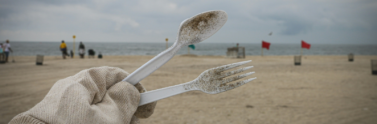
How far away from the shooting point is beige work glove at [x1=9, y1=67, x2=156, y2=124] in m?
0.69

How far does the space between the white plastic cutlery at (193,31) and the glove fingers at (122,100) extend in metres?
0.05

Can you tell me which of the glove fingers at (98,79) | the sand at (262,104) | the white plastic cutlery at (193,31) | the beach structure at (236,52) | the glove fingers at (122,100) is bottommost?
the sand at (262,104)

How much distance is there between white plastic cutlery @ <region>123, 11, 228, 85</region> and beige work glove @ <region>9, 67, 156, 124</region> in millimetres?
73

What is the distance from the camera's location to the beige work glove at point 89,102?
687 millimetres

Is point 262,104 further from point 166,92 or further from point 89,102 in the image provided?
point 89,102

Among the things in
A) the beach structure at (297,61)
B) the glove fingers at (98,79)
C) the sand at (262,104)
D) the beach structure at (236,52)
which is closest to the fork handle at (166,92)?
the glove fingers at (98,79)

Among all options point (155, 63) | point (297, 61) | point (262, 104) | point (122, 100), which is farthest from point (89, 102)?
point (297, 61)

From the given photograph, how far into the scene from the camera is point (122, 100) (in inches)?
36.6

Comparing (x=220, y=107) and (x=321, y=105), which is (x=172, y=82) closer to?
(x=220, y=107)

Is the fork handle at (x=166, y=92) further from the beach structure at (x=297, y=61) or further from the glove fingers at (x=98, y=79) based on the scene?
the beach structure at (x=297, y=61)

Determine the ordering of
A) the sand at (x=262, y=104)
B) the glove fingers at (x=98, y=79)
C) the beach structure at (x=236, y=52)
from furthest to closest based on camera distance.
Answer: the beach structure at (x=236, y=52), the sand at (x=262, y=104), the glove fingers at (x=98, y=79)

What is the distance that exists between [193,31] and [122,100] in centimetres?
42

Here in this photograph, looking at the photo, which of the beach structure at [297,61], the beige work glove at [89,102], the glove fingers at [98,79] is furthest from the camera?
the beach structure at [297,61]

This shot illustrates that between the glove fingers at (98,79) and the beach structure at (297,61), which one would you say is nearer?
the glove fingers at (98,79)
